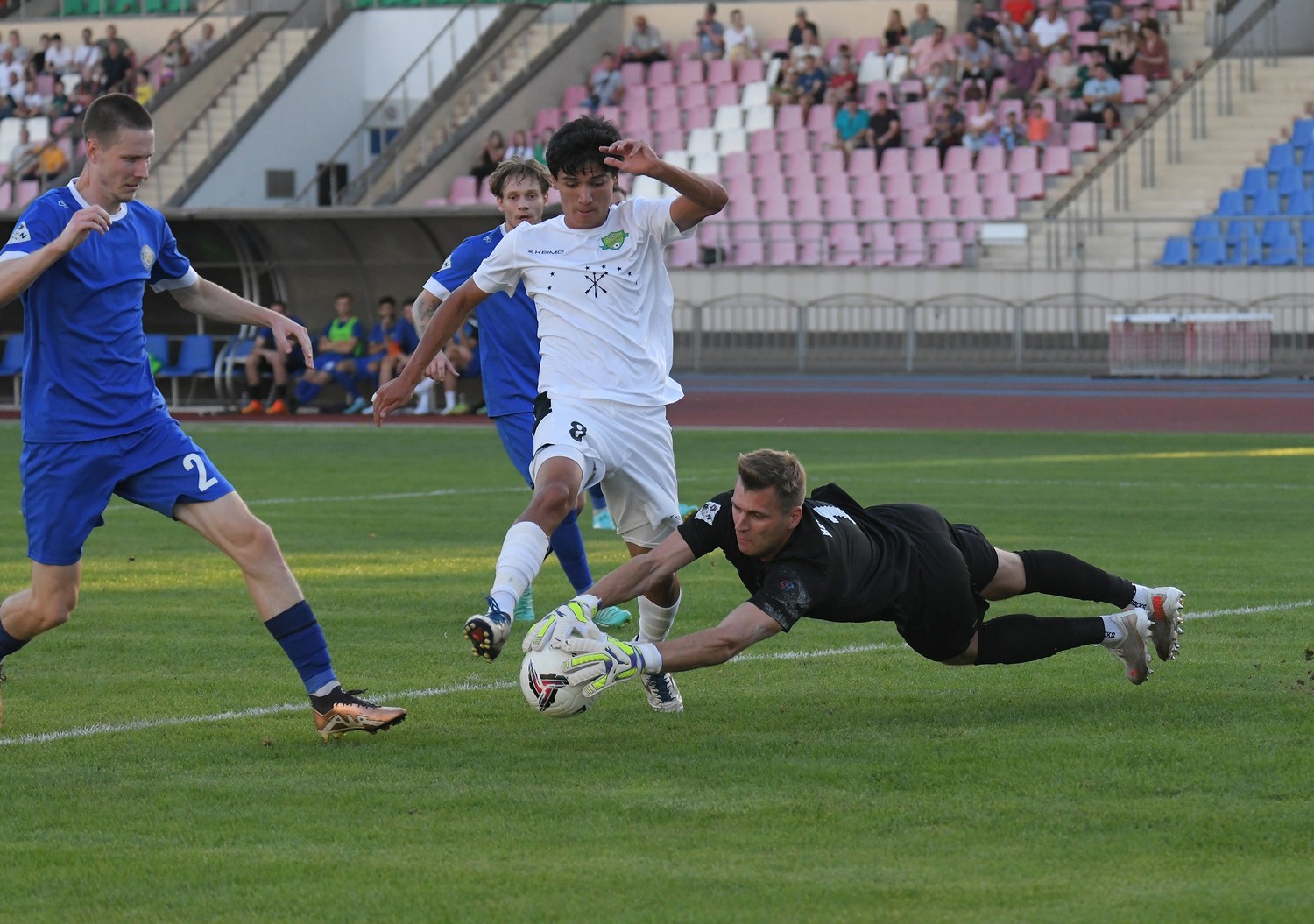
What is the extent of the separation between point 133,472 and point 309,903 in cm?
227

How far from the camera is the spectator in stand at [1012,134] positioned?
3177 centimetres

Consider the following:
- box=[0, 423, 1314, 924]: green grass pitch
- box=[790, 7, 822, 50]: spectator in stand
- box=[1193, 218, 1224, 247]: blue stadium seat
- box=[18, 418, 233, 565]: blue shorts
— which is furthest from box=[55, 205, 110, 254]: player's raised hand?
box=[790, 7, 822, 50]: spectator in stand

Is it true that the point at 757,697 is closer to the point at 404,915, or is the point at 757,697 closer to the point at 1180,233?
the point at 404,915

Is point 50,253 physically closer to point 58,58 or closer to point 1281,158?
point 1281,158

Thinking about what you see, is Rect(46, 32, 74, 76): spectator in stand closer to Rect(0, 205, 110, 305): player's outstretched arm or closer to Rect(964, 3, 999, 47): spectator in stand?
Rect(964, 3, 999, 47): spectator in stand

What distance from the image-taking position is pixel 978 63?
32.6 m

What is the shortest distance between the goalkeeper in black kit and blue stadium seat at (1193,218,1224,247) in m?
23.7

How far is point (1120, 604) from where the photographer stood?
7008mm

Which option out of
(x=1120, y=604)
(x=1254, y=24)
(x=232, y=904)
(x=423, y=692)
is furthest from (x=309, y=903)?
(x=1254, y=24)

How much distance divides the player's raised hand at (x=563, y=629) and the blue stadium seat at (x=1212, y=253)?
2496 cm

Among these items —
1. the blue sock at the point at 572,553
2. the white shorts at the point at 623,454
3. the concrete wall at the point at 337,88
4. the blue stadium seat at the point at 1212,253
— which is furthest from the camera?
Result: the concrete wall at the point at 337,88

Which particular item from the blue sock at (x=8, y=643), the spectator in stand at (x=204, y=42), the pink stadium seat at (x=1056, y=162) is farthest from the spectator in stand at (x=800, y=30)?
the blue sock at (x=8, y=643)

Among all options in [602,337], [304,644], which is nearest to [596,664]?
[304,644]

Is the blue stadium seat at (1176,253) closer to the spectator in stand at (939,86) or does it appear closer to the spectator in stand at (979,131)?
the spectator in stand at (979,131)
